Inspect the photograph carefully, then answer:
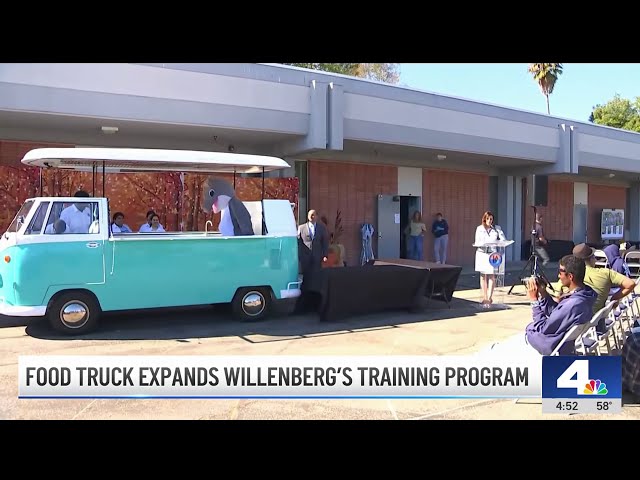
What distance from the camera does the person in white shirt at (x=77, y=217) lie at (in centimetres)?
759

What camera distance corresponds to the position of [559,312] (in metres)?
4.88

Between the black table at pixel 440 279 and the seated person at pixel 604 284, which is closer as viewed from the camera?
the seated person at pixel 604 284

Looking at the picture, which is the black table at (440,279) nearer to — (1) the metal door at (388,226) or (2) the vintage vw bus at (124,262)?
(2) the vintage vw bus at (124,262)

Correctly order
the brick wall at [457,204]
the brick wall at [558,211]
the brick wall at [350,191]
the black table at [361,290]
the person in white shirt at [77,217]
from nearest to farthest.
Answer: the person in white shirt at [77,217], the black table at [361,290], the brick wall at [350,191], the brick wall at [457,204], the brick wall at [558,211]

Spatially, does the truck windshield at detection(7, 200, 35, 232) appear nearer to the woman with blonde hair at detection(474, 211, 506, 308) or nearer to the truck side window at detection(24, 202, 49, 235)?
the truck side window at detection(24, 202, 49, 235)

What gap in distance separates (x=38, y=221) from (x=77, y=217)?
479 millimetres

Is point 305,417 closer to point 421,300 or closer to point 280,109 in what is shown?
point 421,300

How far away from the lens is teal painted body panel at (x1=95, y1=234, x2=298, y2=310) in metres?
7.75

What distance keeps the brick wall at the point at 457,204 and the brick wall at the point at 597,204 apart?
7461 millimetres

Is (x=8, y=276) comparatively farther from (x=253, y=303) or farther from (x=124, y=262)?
(x=253, y=303)

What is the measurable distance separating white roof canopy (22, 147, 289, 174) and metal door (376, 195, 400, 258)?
8.22 meters

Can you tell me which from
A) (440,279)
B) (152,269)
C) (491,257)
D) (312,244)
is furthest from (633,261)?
(152,269)

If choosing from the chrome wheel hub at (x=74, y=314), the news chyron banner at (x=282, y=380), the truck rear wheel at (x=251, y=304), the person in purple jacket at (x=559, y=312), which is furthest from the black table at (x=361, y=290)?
the person in purple jacket at (x=559, y=312)

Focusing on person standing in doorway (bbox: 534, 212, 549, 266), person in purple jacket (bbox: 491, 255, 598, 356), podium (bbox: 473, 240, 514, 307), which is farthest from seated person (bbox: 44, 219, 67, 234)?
person standing in doorway (bbox: 534, 212, 549, 266)
